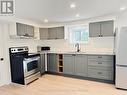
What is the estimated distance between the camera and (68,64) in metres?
4.38

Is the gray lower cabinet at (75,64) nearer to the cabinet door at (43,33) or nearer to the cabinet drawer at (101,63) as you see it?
the cabinet drawer at (101,63)

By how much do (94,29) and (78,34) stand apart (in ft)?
2.93

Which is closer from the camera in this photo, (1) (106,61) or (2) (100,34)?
(1) (106,61)

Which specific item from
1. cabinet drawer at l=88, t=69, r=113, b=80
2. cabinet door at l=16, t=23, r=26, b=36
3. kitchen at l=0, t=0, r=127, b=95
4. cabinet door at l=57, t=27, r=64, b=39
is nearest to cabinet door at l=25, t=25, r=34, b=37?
kitchen at l=0, t=0, r=127, b=95

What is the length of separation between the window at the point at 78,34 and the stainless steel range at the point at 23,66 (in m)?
1.75

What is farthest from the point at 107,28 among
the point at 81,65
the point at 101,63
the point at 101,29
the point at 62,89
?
the point at 62,89

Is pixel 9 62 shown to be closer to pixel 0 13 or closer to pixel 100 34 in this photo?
pixel 0 13

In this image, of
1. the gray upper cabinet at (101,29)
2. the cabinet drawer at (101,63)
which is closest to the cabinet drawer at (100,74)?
the cabinet drawer at (101,63)

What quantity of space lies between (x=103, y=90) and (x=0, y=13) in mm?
3491

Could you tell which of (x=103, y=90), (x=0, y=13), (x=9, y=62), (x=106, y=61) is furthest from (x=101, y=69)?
(x=0, y=13)

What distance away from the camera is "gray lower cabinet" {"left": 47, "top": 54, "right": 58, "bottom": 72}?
4703 millimetres

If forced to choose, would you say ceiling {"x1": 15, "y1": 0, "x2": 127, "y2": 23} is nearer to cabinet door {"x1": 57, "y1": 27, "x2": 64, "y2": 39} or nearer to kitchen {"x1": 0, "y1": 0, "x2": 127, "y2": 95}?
kitchen {"x1": 0, "y1": 0, "x2": 127, "y2": 95}

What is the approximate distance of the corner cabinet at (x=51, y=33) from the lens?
4927 mm

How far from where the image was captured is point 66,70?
14.5 feet
